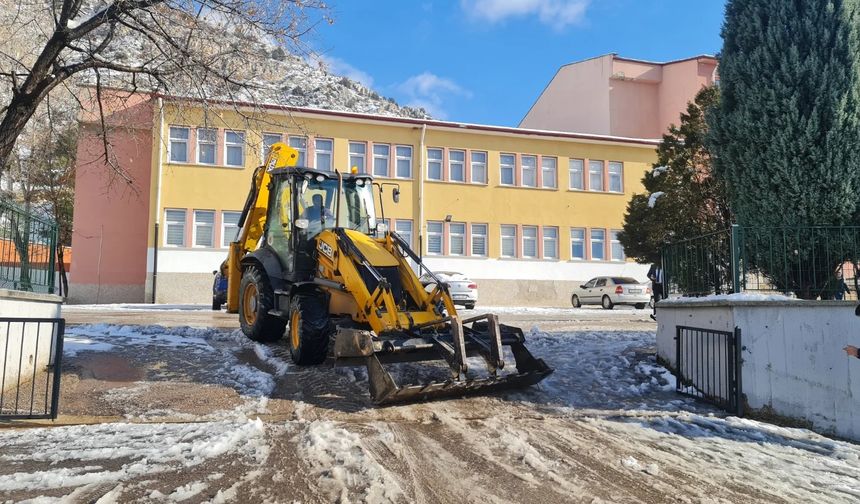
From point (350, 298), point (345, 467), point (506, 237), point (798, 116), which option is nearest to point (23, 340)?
point (350, 298)

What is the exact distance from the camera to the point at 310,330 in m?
7.55

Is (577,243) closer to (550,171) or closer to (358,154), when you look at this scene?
(550,171)

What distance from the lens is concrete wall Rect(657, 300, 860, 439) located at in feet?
21.2

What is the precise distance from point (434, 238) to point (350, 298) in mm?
20337

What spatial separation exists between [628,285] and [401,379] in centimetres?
1820

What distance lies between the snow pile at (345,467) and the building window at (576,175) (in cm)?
2615

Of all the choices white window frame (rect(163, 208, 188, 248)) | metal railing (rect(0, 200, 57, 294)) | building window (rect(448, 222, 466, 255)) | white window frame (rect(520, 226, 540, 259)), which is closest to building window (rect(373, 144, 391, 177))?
building window (rect(448, 222, 466, 255))

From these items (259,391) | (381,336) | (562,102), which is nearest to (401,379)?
(381,336)

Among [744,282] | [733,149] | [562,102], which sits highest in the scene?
[562,102]

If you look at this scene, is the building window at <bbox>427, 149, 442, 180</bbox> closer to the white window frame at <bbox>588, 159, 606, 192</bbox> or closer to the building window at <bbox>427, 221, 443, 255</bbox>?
the building window at <bbox>427, 221, 443, 255</bbox>

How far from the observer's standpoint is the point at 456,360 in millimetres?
6223

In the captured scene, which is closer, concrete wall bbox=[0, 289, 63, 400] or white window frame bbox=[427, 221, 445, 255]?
concrete wall bbox=[0, 289, 63, 400]

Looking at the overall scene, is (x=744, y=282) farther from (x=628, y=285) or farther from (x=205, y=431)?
(x=628, y=285)

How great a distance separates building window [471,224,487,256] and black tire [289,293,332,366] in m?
20.7
